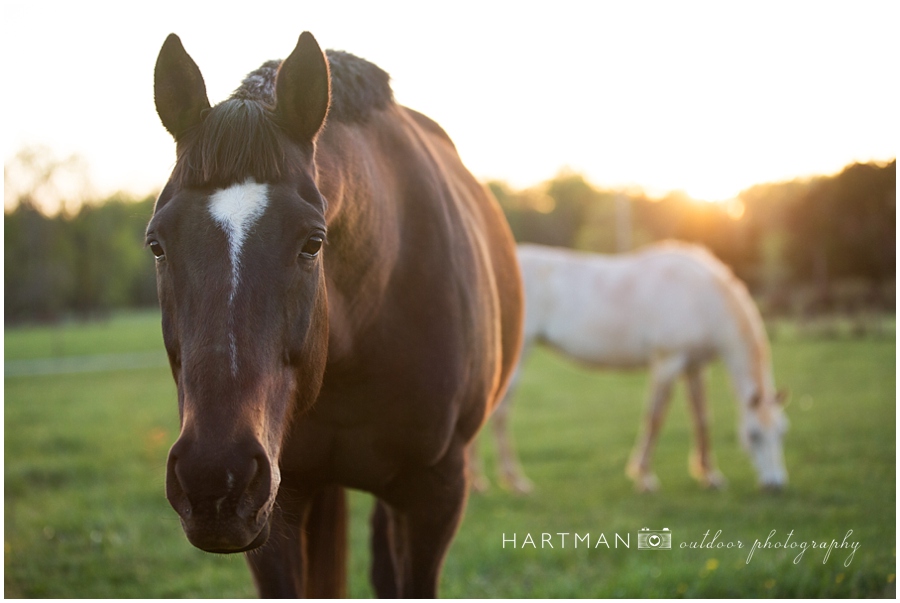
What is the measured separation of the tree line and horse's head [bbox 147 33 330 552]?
1.73ft

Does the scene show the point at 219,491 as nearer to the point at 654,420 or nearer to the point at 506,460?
the point at 506,460

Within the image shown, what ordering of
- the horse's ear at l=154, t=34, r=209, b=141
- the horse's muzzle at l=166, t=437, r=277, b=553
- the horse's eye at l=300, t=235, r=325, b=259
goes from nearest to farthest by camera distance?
the horse's muzzle at l=166, t=437, r=277, b=553
the horse's eye at l=300, t=235, r=325, b=259
the horse's ear at l=154, t=34, r=209, b=141

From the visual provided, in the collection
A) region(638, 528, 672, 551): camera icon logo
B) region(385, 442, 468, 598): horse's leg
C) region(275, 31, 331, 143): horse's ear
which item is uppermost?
region(275, 31, 331, 143): horse's ear

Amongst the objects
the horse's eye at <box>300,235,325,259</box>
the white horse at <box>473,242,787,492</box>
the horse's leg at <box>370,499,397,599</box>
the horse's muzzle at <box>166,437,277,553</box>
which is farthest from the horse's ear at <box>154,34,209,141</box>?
the white horse at <box>473,242,787,492</box>

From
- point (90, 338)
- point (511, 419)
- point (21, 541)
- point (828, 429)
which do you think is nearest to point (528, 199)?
point (90, 338)

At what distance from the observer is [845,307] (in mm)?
9586

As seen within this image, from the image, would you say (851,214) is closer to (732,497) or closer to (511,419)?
(732,497)

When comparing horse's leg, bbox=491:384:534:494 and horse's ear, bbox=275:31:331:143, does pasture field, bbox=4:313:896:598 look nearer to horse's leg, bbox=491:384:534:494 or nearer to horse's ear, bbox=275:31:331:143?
horse's leg, bbox=491:384:534:494

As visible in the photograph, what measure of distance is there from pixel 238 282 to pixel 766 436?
500 centimetres

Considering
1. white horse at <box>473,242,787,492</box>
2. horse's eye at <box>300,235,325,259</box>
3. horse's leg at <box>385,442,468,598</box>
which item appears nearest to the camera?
horse's eye at <box>300,235,325,259</box>

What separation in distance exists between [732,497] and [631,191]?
715 inches

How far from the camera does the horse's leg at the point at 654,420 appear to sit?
542cm

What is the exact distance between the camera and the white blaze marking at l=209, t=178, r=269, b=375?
1.15 meters

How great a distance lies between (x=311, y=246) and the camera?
4.12 feet
